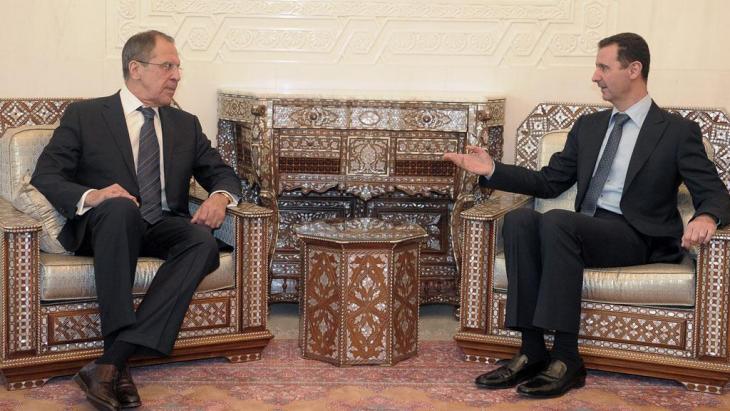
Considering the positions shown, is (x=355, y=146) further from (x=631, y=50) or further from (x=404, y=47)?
(x=631, y=50)

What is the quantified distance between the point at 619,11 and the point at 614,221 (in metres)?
1.83

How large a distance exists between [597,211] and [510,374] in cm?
84

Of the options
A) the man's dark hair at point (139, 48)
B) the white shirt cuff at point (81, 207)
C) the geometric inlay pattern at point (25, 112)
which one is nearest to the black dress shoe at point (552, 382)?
the white shirt cuff at point (81, 207)

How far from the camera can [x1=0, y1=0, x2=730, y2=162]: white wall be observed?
547 cm

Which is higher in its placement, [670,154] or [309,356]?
[670,154]

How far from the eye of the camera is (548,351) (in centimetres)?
421

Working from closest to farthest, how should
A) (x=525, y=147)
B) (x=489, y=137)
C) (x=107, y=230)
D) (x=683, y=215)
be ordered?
(x=107, y=230)
(x=683, y=215)
(x=525, y=147)
(x=489, y=137)

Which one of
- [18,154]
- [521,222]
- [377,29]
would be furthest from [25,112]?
[521,222]

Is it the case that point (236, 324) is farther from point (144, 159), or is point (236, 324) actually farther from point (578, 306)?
point (578, 306)

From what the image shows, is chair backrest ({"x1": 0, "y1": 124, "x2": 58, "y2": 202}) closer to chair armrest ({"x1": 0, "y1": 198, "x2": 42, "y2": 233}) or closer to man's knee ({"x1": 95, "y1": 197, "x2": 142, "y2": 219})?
chair armrest ({"x1": 0, "y1": 198, "x2": 42, "y2": 233})

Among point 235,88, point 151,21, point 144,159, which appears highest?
point 151,21

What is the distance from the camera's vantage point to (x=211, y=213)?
14.0 ft

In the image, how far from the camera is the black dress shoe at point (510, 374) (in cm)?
405

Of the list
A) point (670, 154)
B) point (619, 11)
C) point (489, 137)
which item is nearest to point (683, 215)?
point (670, 154)
